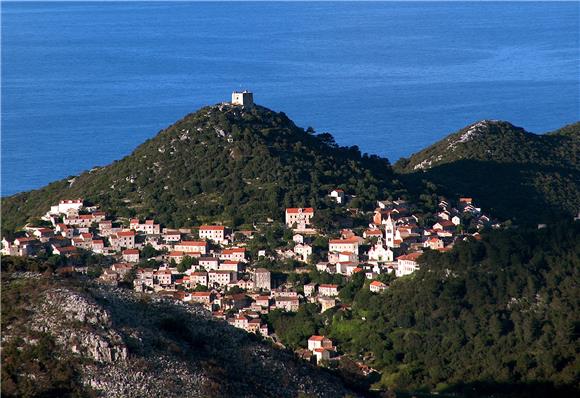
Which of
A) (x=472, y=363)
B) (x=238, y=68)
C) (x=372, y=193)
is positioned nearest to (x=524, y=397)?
(x=472, y=363)

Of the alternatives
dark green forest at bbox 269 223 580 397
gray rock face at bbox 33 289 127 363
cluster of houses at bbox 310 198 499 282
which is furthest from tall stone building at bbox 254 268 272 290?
gray rock face at bbox 33 289 127 363

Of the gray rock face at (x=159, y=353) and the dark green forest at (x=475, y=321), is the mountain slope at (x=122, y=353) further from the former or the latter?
the dark green forest at (x=475, y=321)

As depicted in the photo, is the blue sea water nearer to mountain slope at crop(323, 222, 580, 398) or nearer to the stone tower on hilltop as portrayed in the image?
the stone tower on hilltop

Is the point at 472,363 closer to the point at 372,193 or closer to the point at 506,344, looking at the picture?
the point at 506,344

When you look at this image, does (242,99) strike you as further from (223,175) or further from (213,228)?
(213,228)

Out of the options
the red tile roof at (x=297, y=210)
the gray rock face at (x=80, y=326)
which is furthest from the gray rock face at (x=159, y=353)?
the red tile roof at (x=297, y=210)
